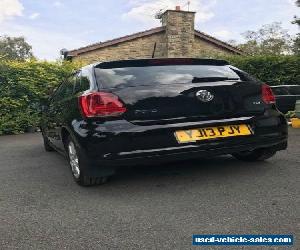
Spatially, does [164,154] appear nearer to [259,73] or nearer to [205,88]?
[205,88]

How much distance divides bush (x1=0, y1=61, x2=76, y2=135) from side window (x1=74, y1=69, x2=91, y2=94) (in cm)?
697

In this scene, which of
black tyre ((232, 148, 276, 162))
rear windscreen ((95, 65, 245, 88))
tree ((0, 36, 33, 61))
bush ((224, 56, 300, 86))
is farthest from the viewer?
tree ((0, 36, 33, 61))

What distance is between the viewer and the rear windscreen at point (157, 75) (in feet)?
14.3

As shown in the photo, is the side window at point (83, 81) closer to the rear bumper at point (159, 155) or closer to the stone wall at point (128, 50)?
the rear bumper at point (159, 155)

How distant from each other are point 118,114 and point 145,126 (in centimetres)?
31

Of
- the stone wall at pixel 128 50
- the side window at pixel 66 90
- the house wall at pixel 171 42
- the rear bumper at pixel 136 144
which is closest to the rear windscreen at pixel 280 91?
the house wall at pixel 171 42

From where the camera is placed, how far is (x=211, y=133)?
4293 millimetres

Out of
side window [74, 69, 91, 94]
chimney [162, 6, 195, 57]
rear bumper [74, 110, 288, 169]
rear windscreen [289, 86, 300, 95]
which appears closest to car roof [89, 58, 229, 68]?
side window [74, 69, 91, 94]

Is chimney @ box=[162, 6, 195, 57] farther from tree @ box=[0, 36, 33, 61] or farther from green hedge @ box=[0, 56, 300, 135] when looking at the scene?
tree @ box=[0, 36, 33, 61]

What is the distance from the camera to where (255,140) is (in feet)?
14.7

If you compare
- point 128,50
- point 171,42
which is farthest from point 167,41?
point 128,50

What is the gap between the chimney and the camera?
21328 mm

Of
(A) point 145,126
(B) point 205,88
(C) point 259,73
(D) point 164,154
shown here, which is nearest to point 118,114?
Result: (A) point 145,126

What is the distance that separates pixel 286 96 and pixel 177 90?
10.6m
